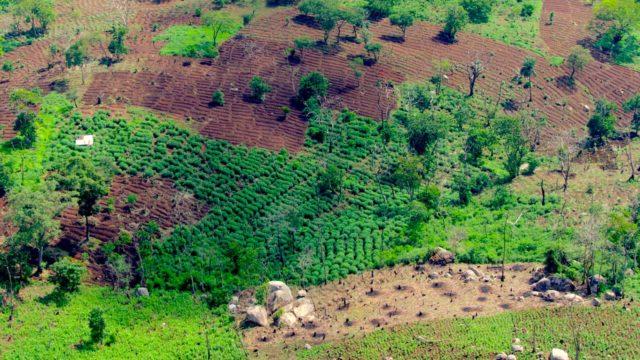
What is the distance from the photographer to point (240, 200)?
275ft

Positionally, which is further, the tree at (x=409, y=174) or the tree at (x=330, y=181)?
the tree at (x=409, y=174)

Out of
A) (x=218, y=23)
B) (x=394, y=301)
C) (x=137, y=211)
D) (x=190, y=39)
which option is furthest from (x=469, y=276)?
(x=218, y=23)

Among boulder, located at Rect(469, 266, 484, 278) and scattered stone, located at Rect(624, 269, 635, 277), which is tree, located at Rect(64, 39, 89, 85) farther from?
A: scattered stone, located at Rect(624, 269, 635, 277)

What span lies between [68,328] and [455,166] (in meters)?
50.4

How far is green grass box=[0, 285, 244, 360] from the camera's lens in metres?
65.4

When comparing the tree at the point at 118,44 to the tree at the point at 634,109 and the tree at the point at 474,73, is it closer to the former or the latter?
the tree at the point at 474,73

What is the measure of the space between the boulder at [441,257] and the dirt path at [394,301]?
92 cm

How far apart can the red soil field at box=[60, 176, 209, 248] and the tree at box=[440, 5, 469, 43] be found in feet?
182

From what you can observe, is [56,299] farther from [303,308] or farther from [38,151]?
[38,151]

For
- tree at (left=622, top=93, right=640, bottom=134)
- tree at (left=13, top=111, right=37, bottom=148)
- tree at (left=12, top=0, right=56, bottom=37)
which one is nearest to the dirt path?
tree at (left=13, top=111, right=37, bottom=148)

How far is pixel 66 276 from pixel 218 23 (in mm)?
55781

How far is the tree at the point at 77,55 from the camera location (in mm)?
102125

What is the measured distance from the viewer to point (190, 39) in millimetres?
112312

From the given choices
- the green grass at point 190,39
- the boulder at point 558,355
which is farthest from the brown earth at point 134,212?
the boulder at point 558,355
